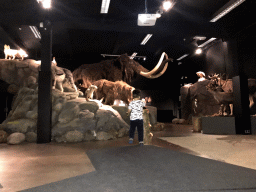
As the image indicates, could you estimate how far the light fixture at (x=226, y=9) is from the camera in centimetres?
526

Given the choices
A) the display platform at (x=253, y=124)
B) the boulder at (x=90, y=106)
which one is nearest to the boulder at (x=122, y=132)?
the boulder at (x=90, y=106)

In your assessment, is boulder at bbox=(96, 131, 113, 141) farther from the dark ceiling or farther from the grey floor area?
the dark ceiling

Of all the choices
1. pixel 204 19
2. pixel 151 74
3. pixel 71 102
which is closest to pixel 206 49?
pixel 204 19

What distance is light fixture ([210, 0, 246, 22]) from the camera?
526 centimetres

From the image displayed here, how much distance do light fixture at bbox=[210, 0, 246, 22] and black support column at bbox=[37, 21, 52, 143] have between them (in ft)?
16.6

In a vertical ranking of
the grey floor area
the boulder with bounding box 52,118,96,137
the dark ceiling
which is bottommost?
the grey floor area

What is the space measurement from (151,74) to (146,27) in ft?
4.91

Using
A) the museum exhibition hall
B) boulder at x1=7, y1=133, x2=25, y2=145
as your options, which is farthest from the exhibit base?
boulder at x1=7, y1=133, x2=25, y2=145

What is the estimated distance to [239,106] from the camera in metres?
6.49

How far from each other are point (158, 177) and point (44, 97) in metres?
4.04

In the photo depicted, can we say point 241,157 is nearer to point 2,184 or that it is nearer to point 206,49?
point 2,184

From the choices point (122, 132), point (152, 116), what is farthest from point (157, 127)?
point (122, 132)

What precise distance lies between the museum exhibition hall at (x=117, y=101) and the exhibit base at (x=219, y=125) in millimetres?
33

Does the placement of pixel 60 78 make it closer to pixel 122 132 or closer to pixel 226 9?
pixel 122 132
